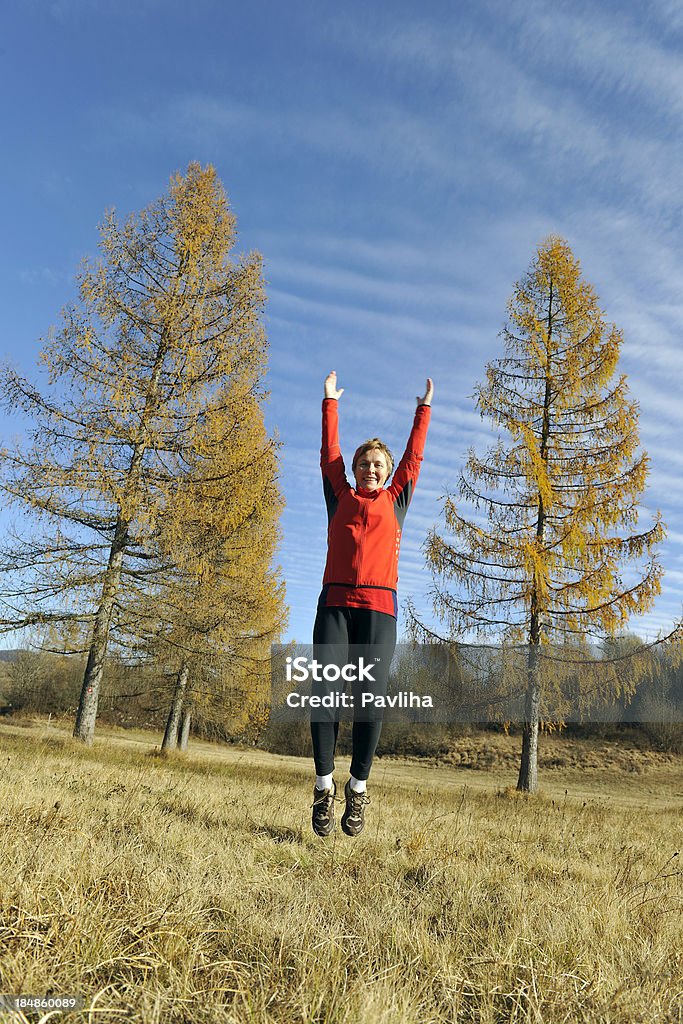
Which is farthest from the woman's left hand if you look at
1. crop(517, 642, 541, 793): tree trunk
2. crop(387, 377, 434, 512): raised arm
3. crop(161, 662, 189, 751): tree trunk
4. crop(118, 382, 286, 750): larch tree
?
crop(161, 662, 189, 751): tree trunk

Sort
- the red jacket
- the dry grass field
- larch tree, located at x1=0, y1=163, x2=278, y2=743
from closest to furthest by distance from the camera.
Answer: the dry grass field < the red jacket < larch tree, located at x1=0, y1=163, x2=278, y2=743

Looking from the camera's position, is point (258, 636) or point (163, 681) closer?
point (258, 636)

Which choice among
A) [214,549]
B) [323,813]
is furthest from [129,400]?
[323,813]

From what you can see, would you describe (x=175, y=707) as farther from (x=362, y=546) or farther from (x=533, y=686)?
(x=362, y=546)

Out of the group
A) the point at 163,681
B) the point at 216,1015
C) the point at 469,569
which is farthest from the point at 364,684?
the point at 163,681

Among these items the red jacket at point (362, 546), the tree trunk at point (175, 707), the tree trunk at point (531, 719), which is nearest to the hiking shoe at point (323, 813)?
the red jacket at point (362, 546)

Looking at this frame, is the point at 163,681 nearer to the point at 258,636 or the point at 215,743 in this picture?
the point at 258,636

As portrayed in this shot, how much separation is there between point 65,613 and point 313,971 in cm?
1150

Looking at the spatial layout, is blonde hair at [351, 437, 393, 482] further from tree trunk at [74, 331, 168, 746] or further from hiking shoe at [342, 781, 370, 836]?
tree trunk at [74, 331, 168, 746]

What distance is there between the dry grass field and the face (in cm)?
197

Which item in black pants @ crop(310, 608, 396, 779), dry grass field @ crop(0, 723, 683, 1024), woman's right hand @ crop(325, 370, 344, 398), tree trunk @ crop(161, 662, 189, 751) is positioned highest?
woman's right hand @ crop(325, 370, 344, 398)

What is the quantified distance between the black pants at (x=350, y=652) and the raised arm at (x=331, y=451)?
701 mm

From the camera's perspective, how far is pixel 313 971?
1600 millimetres

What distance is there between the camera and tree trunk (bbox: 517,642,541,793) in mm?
12227
